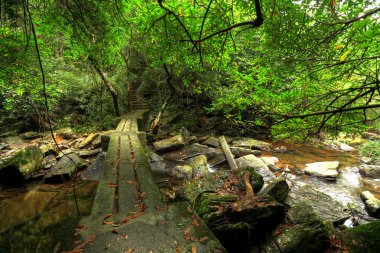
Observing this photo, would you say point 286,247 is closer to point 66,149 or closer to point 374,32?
point 374,32

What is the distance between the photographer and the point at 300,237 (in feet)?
9.45

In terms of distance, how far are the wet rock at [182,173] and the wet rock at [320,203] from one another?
9.95ft

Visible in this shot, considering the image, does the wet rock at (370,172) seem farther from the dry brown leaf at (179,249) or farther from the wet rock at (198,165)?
the dry brown leaf at (179,249)

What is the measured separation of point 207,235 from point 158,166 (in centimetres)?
530

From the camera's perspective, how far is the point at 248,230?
2752mm

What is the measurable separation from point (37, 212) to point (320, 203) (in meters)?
6.36

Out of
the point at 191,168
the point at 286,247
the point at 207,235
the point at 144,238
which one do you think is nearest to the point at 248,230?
the point at 286,247

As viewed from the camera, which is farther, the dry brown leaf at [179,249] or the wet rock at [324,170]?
the wet rock at [324,170]

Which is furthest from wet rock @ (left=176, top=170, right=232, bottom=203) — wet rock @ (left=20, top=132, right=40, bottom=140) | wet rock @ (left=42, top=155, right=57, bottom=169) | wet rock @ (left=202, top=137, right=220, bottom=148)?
wet rock @ (left=20, top=132, right=40, bottom=140)

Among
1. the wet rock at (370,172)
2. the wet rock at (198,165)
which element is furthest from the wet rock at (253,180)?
the wet rock at (370,172)

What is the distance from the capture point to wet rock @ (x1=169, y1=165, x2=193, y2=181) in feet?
21.1

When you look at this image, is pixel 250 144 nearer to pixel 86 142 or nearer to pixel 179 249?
pixel 86 142

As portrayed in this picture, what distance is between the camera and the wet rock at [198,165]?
666 cm

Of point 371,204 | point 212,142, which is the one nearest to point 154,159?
point 212,142
